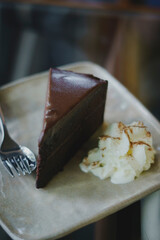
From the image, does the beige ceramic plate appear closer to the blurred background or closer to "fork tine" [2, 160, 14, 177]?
"fork tine" [2, 160, 14, 177]

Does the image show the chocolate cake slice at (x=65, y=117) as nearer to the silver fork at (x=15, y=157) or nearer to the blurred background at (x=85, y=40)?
the silver fork at (x=15, y=157)

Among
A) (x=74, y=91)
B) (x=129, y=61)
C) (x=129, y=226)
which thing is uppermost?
(x=74, y=91)

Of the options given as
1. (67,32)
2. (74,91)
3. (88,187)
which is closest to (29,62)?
(67,32)

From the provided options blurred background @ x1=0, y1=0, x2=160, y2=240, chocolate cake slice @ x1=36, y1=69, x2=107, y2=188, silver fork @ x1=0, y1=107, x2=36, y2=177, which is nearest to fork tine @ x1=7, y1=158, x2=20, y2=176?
silver fork @ x1=0, y1=107, x2=36, y2=177

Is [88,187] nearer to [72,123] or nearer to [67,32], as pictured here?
[72,123]

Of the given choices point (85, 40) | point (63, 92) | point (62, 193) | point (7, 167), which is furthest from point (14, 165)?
point (85, 40)

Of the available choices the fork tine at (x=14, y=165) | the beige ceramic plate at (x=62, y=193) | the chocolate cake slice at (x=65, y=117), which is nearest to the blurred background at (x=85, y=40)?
the beige ceramic plate at (x=62, y=193)
